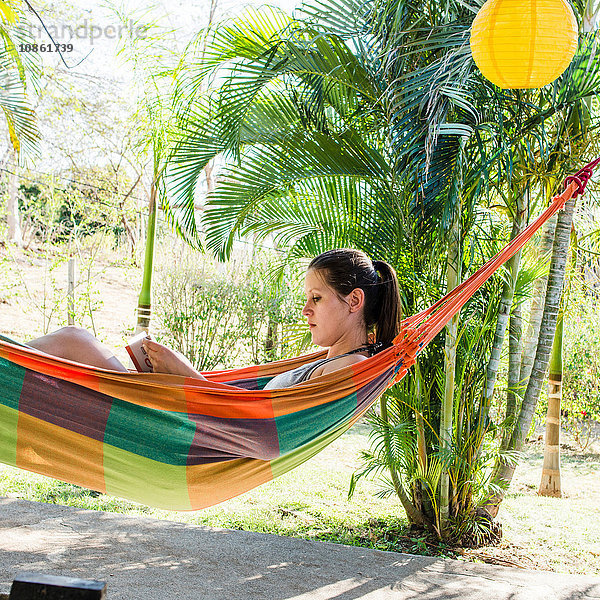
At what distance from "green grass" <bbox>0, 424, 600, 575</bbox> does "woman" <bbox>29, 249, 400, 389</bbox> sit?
3.80 ft

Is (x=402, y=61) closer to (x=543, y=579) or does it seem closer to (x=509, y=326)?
(x=509, y=326)

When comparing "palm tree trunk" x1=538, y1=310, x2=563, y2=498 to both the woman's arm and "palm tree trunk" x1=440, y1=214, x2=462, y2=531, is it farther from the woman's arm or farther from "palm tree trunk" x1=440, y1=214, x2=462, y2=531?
the woman's arm

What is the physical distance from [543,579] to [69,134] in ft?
29.8

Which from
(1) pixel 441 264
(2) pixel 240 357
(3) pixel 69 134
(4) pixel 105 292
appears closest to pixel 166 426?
(1) pixel 441 264

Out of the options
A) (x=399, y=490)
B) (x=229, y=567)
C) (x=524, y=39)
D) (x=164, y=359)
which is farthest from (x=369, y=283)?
(x=399, y=490)

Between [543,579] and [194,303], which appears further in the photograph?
[194,303]

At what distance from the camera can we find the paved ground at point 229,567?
225cm

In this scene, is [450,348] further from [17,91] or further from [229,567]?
[17,91]

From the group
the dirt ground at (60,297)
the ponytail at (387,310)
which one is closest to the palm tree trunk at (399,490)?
the ponytail at (387,310)

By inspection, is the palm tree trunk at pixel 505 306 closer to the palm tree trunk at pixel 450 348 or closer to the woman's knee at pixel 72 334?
the palm tree trunk at pixel 450 348

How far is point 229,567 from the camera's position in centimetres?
244

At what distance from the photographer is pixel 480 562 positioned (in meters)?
2.72

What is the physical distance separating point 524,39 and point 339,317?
1.04 metres

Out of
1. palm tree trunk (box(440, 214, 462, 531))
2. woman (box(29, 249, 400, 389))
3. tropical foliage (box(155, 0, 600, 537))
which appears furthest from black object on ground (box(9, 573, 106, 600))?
palm tree trunk (box(440, 214, 462, 531))
